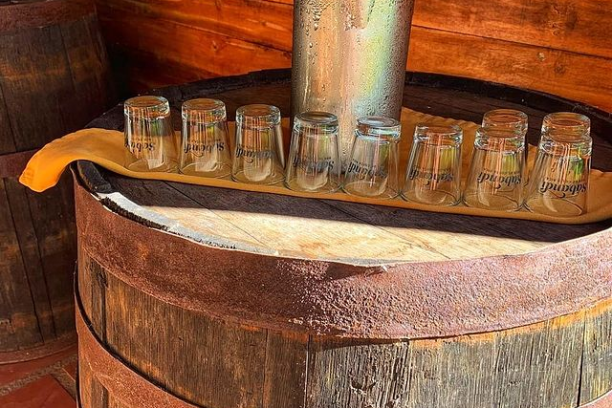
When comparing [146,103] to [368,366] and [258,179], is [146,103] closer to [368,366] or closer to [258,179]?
[258,179]

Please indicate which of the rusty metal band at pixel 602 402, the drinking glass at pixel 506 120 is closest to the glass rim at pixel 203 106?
the drinking glass at pixel 506 120

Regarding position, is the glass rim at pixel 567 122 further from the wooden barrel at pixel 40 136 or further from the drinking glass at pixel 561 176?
the wooden barrel at pixel 40 136

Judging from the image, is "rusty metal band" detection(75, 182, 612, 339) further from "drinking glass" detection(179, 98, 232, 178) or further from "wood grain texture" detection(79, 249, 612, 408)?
"drinking glass" detection(179, 98, 232, 178)

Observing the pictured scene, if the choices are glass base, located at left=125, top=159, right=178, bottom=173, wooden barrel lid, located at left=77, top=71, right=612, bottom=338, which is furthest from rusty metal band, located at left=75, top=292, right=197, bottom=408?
glass base, located at left=125, top=159, right=178, bottom=173

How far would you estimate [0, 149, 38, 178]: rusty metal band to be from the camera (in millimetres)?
1959

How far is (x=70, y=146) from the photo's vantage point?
1186 millimetres

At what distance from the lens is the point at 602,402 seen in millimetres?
979

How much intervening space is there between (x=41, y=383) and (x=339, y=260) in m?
1.62

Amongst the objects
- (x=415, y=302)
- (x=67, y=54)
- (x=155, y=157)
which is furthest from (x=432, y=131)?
(x=67, y=54)

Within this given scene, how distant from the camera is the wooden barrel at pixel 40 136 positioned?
193cm

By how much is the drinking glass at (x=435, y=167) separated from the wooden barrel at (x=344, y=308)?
58mm

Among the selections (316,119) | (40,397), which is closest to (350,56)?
(316,119)

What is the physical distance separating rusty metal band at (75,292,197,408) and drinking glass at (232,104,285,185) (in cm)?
33

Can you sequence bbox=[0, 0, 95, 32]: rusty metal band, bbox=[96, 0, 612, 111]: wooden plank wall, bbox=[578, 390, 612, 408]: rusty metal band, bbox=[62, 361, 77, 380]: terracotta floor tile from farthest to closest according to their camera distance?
1. bbox=[62, 361, 77, 380]: terracotta floor tile
2. bbox=[0, 0, 95, 32]: rusty metal band
3. bbox=[96, 0, 612, 111]: wooden plank wall
4. bbox=[578, 390, 612, 408]: rusty metal band
